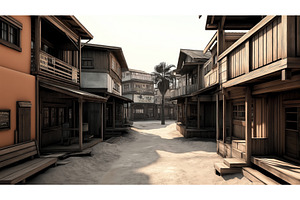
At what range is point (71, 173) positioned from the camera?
6121 millimetres

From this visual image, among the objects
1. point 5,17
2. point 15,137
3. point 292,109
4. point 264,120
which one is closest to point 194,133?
point 264,120

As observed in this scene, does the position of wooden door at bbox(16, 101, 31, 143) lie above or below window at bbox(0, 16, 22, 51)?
below

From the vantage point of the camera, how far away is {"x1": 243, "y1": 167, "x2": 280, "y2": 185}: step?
4.65 m

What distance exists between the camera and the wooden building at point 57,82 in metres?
7.70

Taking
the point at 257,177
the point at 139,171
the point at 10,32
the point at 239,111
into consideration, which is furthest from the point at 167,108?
the point at 10,32

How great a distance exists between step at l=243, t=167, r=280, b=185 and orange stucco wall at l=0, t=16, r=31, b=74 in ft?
31.1

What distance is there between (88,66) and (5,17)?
7.99 meters

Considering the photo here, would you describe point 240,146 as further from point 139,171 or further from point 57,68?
point 57,68

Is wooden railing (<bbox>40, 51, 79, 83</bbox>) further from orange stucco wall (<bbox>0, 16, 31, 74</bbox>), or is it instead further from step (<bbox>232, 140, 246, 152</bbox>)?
step (<bbox>232, 140, 246, 152</bbox>)

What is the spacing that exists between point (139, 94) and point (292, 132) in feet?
101

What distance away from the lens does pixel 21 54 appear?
684 centimetres

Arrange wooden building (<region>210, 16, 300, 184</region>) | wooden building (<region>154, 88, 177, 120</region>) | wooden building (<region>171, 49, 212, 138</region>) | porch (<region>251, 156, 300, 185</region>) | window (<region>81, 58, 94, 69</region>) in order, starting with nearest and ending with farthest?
wooden building (<region>210, 16, 300, 184</region>)
porch (<region>251, 156, 300, 185</region>)
window (<region>81, 58, 94, 69</region>)
wooden building (<region>171, 49, 212, 138</region>)
wooden building (<region>154, 88, 177, 120</region>)

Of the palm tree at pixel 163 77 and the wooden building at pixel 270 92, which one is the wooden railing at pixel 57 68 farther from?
the palm tree at pixel 163 77

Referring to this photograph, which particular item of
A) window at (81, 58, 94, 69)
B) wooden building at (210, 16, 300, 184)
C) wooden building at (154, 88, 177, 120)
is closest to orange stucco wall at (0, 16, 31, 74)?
window at (81, 58, 94, 69)
